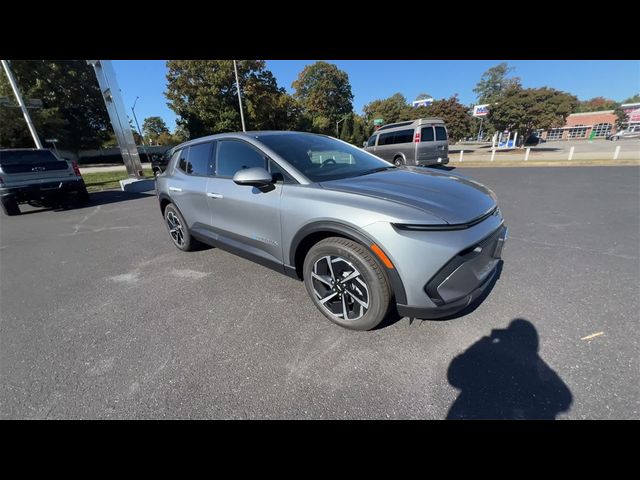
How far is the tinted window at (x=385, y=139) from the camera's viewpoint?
1280 centimetres

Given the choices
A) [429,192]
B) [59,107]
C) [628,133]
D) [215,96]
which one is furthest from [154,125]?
[628,133]

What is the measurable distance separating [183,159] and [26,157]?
269 inches

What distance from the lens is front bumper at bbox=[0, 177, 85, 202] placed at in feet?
22.1

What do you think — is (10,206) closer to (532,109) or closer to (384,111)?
(532,109)

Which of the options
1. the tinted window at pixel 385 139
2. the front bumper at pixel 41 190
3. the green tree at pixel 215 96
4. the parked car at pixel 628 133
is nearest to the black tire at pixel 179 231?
the front bumper at pixel 41 190

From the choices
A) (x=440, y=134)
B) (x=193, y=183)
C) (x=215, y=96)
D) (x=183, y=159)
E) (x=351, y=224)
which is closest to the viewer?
(x=351, y=224)

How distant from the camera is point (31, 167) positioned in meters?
6.84

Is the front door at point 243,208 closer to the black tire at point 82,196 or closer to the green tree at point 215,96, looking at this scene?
the black tire at point 82,196

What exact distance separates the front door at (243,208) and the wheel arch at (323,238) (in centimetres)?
19

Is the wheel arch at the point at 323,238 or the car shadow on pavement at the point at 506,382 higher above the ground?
the wheel arch at the point at 323,238

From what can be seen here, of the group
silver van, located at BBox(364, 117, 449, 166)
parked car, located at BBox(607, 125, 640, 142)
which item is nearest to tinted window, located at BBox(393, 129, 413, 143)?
silver van, located at BBox(364, 117, 449, 166)

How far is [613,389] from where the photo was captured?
158cm
